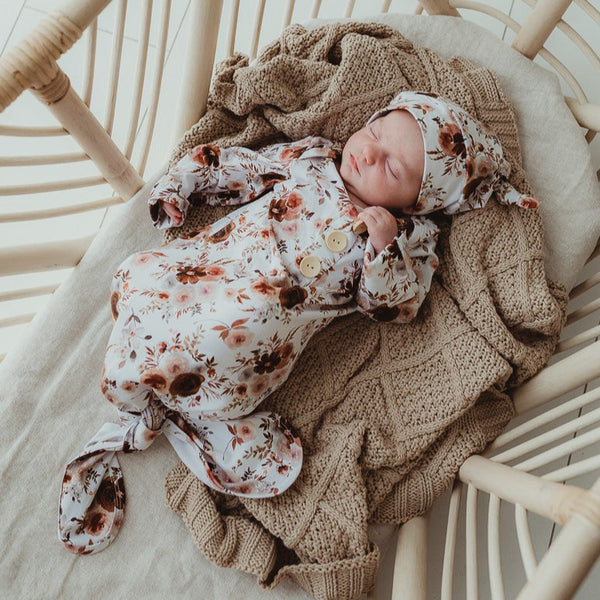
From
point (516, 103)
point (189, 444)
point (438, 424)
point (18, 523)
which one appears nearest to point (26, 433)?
point (18, 523)

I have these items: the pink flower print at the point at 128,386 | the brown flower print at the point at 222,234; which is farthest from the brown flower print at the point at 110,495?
the brown flower print at the point at 222,234

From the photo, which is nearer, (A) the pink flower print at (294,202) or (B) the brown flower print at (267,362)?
(B) the brown flower print at (267,362)

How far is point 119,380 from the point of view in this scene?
87 centimetres

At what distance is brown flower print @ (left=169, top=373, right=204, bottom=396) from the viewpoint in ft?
2.87

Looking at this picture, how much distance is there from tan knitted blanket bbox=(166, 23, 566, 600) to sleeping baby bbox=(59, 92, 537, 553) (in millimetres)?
44

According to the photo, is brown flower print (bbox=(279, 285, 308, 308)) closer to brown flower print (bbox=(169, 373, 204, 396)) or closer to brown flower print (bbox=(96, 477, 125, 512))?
brown flower print (bbox=(169, 373, 204, 396))

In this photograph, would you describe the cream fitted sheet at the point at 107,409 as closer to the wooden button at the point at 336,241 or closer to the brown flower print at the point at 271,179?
the brown flower print at the point at 271,179

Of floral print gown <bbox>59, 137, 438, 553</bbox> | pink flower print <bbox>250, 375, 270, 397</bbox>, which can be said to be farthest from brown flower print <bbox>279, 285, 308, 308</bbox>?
pink flower print <bbox>250, 375, 270, 397</bbox>

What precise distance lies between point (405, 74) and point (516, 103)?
0.21 m

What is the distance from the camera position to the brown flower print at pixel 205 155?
101 cm

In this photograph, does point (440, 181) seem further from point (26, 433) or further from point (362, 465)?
point (26, 433)

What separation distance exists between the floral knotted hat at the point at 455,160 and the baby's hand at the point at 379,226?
7 centimetres

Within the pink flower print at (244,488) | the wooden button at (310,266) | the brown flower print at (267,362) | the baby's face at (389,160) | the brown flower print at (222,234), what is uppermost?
the baby's face at (389,160)

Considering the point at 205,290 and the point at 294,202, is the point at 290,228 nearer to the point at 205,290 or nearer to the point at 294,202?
the point at 294,202
